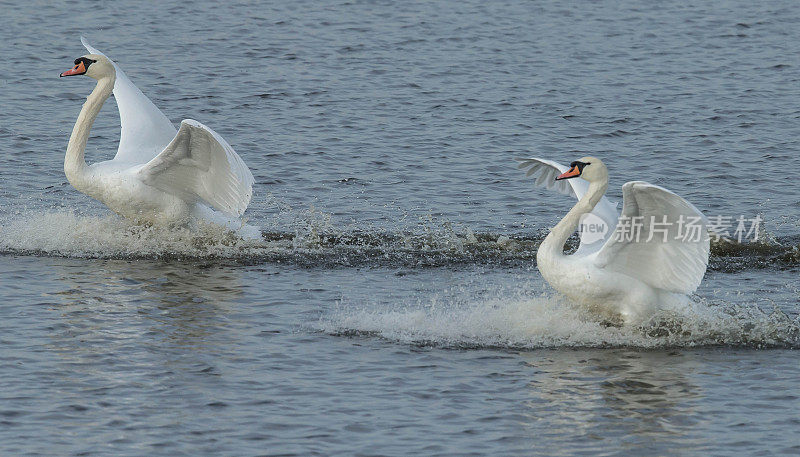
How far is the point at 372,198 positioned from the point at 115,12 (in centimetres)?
1219

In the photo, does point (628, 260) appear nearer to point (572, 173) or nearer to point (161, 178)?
point (572, 173)

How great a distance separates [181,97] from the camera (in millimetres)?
20859

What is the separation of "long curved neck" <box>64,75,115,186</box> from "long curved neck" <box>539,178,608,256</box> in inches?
200

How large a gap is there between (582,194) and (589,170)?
3.79 feet

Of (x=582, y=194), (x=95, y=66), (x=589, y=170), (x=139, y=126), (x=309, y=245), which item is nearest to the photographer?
(x=589, y=170)

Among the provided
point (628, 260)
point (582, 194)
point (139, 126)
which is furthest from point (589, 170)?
point (139, 126)

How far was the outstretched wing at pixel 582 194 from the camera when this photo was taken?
39.2 feet

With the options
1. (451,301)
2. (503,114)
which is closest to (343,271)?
(451,301)

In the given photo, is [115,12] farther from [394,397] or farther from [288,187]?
[394,397]

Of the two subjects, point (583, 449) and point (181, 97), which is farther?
point (181, 97)

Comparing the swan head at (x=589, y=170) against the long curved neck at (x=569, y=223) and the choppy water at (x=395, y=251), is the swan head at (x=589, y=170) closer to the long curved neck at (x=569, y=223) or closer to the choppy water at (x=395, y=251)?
the long curved neck at (x=569, y=223)

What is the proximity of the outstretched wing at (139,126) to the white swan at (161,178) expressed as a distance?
0.16 ft

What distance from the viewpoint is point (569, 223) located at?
11.0 meters

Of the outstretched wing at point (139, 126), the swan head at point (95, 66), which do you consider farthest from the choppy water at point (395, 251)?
the swan head at point (95, 66)
